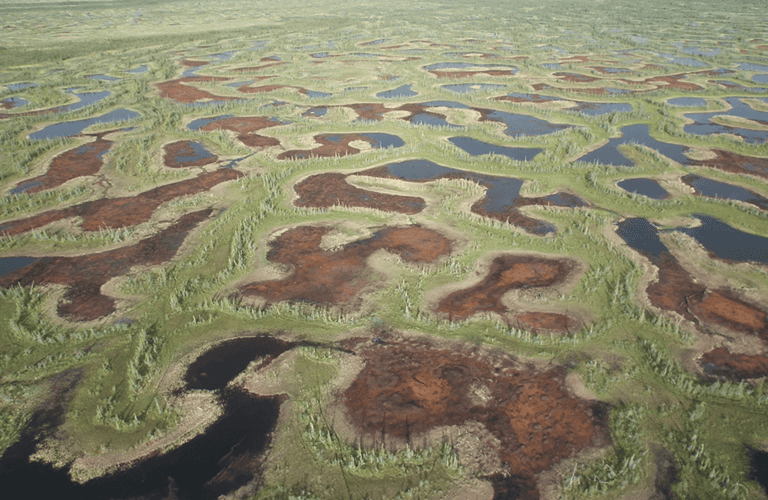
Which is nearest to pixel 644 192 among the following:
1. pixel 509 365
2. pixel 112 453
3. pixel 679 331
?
pixel 679 331

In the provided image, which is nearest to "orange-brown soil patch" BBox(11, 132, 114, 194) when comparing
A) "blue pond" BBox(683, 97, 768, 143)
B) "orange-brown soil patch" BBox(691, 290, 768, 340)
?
"orange-brown soil patch" BBox(691, 290, 768, 340)

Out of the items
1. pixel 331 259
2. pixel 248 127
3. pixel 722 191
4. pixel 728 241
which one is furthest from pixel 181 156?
pixel 722 191

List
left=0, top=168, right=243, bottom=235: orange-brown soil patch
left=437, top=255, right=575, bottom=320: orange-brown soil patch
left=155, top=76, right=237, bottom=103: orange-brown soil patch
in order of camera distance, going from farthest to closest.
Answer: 1. left=155, top=76, right=237, bottom=103: orange-brown soil patch
2. left=0, top=168, right=243, bottom=235: orange-brown soil patch
3. left=437, top=255, right=575, bottom=320: orange-brown soil patch

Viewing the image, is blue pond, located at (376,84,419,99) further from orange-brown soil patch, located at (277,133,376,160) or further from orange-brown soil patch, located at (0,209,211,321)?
orange-brown soil patch, located at (0,209,211,321)

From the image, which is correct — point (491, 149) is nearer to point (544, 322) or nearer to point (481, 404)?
point (544, 322)

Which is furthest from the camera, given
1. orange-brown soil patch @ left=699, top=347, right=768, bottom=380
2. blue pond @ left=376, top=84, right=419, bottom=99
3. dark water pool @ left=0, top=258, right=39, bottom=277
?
blue pond @ left=376, top=84, right=419, bottom=99
